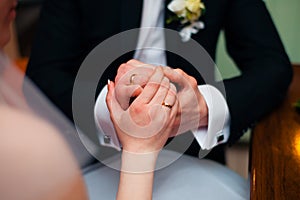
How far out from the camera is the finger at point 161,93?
785 millimetres

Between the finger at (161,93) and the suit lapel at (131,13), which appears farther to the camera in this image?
the suit lapel at (131,13)

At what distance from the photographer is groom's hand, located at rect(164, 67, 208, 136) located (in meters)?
0.85

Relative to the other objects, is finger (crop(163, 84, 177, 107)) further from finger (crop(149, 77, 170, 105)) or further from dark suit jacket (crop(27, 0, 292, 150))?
dark suit jacket (crop(27, 0, 292, 150))

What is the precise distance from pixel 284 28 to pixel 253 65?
3.66ft

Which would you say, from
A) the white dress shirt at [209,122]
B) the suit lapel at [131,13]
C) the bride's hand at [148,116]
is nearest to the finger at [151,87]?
the bride's hand at [148,116]

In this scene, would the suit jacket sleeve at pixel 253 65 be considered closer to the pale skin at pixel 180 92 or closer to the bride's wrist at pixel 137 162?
the pale skin at pixel 180 92

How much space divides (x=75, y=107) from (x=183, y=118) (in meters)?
0.28

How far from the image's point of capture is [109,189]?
0.99m

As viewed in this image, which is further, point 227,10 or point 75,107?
point 227,10

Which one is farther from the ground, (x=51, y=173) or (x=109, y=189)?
(x=51, y=173)

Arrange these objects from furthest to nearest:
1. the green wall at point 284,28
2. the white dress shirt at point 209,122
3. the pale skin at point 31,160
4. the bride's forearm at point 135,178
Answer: the green wall at point 284,28 → the white dress shirt at point 209,122 → the bride's forearm at point 135,178 → the pale skin at point 31,160

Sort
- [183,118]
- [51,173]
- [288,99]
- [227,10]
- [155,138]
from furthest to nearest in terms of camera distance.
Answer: [227,10] < [288,99] < [183,118] < [155,138] < [51,173]

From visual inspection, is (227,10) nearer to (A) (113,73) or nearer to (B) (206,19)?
(B) (206,19)

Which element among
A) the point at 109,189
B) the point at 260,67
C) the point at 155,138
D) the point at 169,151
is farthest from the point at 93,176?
the point at 260,67
